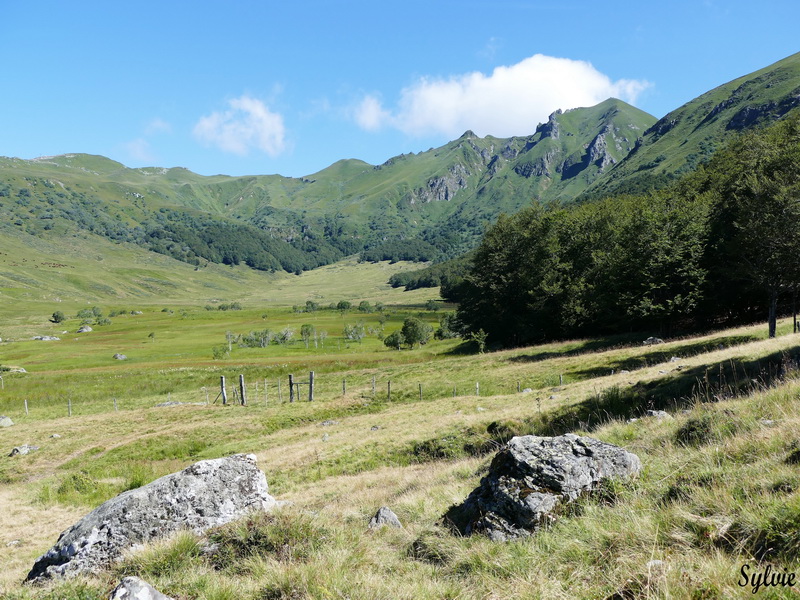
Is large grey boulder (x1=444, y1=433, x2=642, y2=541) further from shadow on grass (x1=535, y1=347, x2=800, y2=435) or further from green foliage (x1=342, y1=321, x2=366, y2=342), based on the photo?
green foliage (x1=342, y1=321, x2=366, y2=342)

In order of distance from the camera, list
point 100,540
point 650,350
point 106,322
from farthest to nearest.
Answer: point 106,322 < point 650,350 < point 100,540

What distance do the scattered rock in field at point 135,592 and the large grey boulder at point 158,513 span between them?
119 inches

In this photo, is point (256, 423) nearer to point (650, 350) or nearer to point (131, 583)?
point (131, 583)

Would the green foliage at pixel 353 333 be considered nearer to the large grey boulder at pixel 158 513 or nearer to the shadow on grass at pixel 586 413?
the shadow on grass at pixel 586 413

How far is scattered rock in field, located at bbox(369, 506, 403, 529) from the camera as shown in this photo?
8.70 meters

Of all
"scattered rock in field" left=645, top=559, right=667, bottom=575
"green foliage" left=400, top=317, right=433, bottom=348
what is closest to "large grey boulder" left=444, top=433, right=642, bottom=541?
"scattered rock in field" left=645, top=559, right=667, bottom=575

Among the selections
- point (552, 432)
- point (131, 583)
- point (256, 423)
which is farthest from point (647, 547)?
point (256, 423)

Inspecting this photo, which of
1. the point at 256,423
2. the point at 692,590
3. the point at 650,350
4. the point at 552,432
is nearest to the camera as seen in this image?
the point at 692,590

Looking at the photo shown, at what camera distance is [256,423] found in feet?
111

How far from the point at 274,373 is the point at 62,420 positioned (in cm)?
2985

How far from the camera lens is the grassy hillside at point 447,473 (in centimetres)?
496

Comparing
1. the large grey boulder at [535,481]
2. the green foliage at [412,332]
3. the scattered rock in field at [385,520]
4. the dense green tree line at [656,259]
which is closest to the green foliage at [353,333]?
the green foliage at [412,332]

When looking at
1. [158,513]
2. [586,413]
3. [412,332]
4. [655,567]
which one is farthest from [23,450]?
[412,332]

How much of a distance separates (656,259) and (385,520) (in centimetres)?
5322
